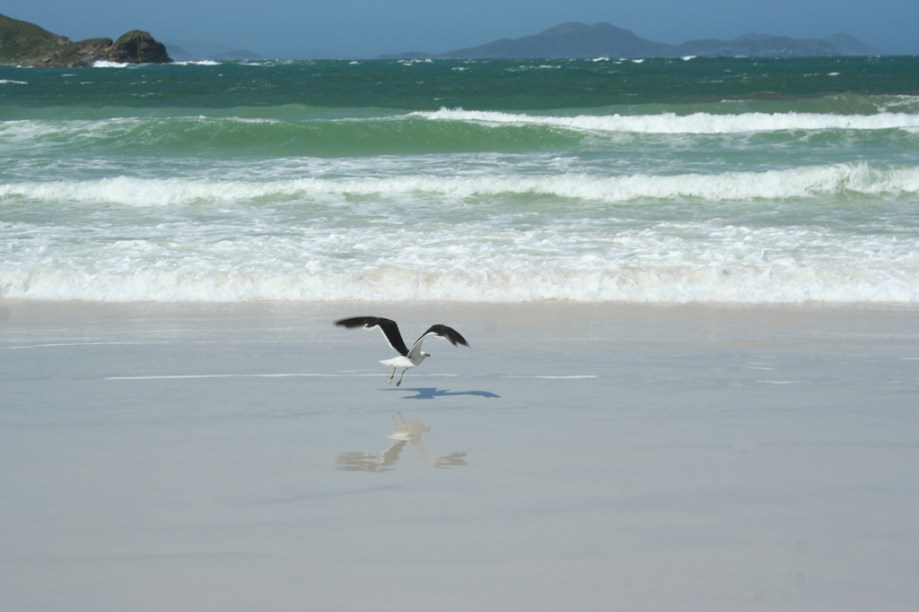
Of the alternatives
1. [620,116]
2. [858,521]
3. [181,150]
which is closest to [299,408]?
[858,521]

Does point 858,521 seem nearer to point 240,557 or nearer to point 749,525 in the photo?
point 749,525

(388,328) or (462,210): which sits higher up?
(462,210)

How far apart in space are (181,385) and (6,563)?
237 cm

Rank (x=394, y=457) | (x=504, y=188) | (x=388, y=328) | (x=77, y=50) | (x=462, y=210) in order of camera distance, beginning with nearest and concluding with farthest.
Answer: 1. (x=394, y=457)
2. (x=388, y=328)
3. (x=462, y=210)
4. (x=504, y=188)
5. (x=77, y=50)

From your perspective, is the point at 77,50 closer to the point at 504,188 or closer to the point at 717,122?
the point at 717,122

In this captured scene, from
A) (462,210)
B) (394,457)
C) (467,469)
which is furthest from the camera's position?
(462,210)

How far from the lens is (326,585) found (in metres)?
3.43

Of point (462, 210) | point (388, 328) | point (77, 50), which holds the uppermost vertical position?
point (77, 50)

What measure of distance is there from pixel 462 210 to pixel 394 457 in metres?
7.67

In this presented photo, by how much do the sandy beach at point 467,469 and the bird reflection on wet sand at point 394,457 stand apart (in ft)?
0.06

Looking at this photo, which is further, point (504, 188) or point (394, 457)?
point (504, 188)

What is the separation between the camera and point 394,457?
4660 millimetres

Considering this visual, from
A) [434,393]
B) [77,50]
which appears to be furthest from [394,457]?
[77,50]

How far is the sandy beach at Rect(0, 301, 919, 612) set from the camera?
3445 mm
